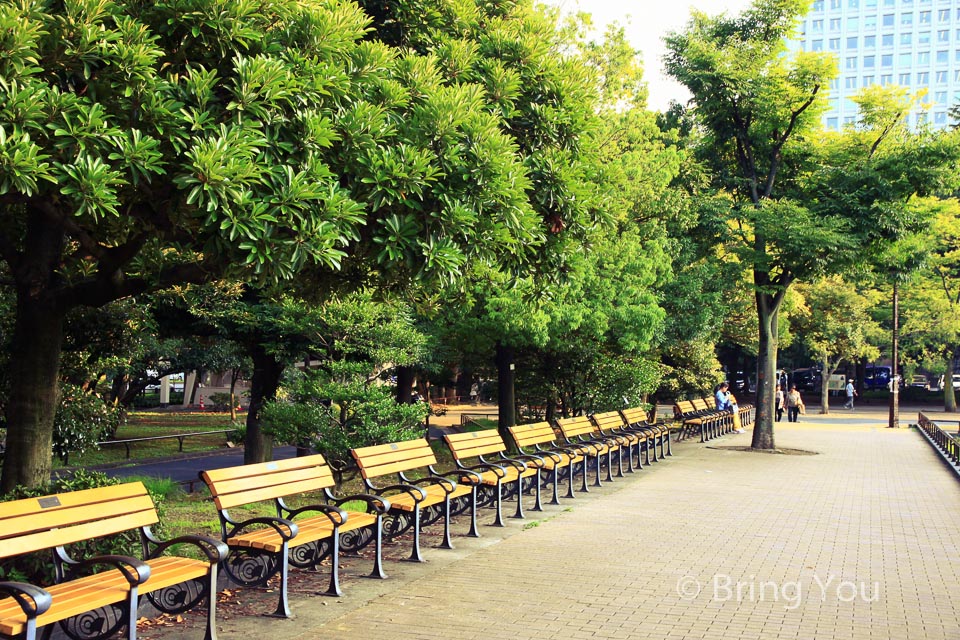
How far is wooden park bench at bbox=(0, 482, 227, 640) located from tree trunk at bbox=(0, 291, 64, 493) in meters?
1.64

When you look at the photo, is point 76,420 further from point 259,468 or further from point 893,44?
point 893,44

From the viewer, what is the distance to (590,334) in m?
17.9

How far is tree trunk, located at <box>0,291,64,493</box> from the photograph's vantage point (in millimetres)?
7160

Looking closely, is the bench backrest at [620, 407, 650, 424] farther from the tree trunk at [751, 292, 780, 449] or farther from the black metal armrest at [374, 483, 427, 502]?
the black metal armrest at [374, 483, 427, 502]

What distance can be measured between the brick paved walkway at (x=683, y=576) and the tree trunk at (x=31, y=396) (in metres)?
2.47

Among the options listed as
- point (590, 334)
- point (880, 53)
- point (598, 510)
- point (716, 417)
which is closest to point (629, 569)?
point (598, 510)

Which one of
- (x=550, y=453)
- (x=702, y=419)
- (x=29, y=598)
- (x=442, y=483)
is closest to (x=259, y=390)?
(x=550, y=453)

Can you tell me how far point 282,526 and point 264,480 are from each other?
67 centimetres

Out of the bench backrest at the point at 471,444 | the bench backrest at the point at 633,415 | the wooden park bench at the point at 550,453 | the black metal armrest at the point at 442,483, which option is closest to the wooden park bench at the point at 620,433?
the bench backrest at the point at 633,415

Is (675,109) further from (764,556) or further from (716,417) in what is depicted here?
(764,556)

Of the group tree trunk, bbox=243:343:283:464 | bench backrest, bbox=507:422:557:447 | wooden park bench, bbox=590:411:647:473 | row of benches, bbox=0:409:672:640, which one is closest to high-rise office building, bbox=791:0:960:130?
wooden park bench, bbox=590:411:647:473

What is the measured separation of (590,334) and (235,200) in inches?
520

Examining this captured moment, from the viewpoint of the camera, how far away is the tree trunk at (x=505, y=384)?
19766 mm

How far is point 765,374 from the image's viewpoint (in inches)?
826
